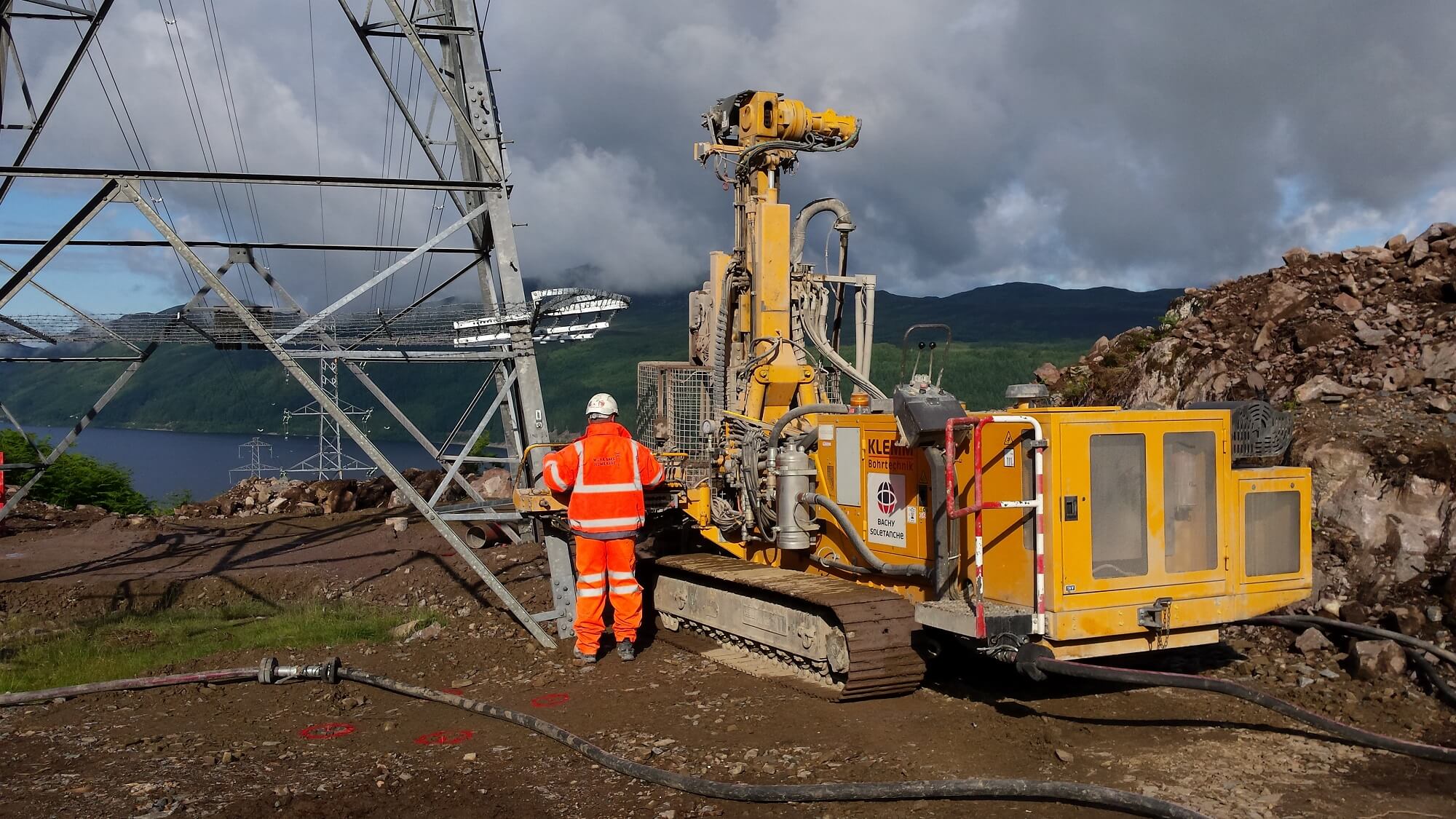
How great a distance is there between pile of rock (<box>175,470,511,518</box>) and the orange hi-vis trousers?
989 cm

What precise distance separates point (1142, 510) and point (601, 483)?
4378 millimetres

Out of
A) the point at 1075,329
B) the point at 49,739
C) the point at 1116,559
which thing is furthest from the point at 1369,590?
the point at 1075,329

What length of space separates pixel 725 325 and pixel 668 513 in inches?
78.5

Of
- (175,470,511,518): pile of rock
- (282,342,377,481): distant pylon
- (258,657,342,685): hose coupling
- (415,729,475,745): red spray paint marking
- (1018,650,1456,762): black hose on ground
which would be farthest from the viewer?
(175,470,511,518): pile of rock

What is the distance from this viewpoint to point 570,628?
33.7 ft

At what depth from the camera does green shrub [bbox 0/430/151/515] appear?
33812mm

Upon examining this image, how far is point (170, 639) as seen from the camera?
11.1 metres

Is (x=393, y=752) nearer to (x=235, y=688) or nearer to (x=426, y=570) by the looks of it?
(x=235, y=688)

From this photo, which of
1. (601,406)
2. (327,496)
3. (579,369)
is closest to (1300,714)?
(601,406)

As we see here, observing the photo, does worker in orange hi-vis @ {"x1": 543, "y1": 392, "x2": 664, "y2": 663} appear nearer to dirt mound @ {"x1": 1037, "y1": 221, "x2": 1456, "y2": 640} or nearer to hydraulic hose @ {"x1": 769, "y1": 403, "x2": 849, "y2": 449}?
hydraulic hose @ {"x1": 769, "y1": 403, "x2": 849, "y2": 449}

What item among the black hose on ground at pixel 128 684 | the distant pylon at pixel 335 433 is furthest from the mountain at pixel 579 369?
the black hose on ground at pixel 128 684

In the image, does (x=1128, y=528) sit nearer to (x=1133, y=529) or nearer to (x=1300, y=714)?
(x=1133, y=529)

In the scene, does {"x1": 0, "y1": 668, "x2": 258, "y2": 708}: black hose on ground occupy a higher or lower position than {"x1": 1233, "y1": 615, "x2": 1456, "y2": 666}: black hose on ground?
lower

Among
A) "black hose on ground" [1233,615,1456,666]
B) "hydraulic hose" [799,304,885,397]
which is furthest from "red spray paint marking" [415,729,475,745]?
"black hose on ground" [1233,615,1456,666]
